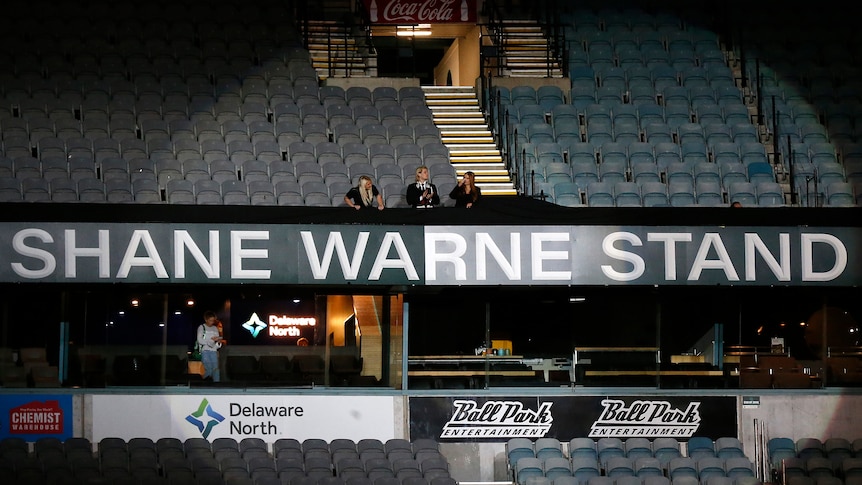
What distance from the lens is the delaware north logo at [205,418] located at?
17578mm

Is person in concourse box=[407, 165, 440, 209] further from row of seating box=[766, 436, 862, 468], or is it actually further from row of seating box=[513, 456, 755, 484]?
row of seating box=[766, 436, 862, 468]

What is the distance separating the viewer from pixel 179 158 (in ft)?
67.1

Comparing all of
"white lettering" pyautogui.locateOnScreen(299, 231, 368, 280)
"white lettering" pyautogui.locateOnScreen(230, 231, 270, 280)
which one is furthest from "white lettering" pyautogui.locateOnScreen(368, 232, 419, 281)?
"white lettering" pyautogui.locateOnScreen(230, 231, 270, 280)

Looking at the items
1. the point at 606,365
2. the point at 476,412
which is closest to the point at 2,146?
the point at 476,412

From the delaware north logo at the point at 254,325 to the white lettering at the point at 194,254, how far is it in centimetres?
141

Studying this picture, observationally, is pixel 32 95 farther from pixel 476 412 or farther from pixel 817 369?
pixel 817 369

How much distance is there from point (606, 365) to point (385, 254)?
3604mm

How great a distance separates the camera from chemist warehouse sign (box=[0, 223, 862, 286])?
55.2 feet

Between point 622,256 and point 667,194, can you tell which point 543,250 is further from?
point 667,194

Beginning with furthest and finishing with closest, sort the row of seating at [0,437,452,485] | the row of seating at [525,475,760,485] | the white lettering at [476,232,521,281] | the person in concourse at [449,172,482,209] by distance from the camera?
the person in concourse at [449,172,482,209], the white lettering at [476,232,521,281], the row of seating at [525,475,760,485], the row of seating at [0,437,452,485]

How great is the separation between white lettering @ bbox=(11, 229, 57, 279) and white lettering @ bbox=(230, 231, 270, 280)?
2.30m

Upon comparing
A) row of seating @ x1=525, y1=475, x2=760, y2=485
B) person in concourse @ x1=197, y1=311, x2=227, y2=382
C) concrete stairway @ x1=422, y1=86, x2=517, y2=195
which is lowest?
row of seating @ x1=525, y1=475, x2=760, y2=485

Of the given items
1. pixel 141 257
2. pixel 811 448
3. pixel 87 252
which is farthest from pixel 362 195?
pixel 811 448

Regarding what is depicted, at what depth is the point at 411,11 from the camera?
26.3 m
